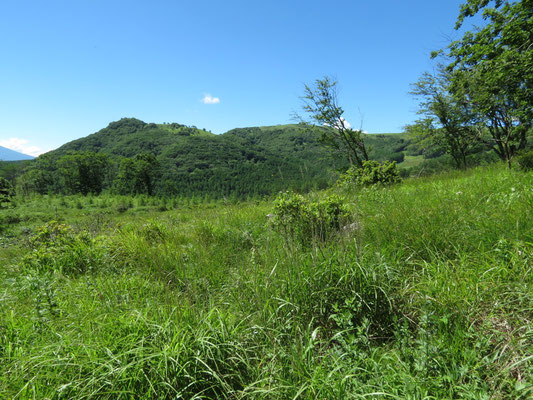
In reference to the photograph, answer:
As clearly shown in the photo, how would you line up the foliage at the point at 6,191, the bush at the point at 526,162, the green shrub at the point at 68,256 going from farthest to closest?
the foliage at the point at 6,191 → the bush at the point at 526,162 → the green shrub at the point at 68,256

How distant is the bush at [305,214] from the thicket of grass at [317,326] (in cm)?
94

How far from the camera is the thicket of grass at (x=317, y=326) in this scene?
1.59 m

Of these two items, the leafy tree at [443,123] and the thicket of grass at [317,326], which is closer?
the thicket of grass at [317,326]

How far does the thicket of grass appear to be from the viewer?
1.59 meters

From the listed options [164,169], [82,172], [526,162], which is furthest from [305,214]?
[164,169]

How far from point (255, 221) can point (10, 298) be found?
412 centimetres

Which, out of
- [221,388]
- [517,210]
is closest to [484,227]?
[517,210]

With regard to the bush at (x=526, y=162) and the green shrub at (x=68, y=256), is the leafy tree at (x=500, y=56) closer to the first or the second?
the bush at (x=526, y=162)

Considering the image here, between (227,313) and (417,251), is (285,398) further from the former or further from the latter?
(417,251)

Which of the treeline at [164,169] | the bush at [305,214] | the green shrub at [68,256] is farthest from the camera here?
the treeline at [164,169]

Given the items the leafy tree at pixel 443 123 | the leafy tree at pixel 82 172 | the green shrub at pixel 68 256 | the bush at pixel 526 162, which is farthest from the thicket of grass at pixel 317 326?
the leafy tree at pixel 82 172

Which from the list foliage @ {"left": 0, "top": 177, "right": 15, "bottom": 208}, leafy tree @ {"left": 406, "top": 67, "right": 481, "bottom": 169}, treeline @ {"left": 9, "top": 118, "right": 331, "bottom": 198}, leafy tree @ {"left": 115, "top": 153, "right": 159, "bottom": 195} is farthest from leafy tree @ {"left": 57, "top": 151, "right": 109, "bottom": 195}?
leafy tree @ {"left": 406, "top": 67, "right": 481, "bottom": 169}

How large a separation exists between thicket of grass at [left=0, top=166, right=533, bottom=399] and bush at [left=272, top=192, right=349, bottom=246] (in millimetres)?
940

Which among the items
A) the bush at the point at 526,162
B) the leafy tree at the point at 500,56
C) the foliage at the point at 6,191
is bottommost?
the foliage at the point at 6,191
